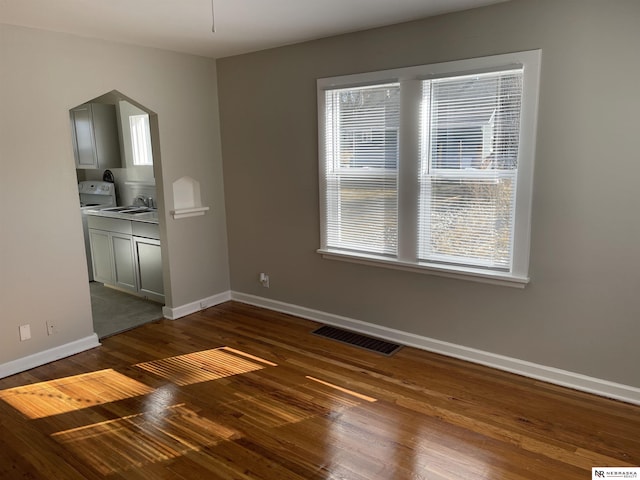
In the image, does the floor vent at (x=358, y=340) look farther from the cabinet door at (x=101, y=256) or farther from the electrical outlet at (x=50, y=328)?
the cabinet door at (x=101, y=256)

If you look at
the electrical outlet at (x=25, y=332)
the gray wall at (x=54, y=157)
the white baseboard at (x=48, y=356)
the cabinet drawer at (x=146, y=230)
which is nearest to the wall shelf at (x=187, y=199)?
the gray wall at (x=54, y=157)

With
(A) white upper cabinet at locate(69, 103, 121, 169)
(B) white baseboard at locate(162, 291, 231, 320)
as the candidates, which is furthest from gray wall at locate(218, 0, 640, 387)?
(A) white upper cabinet at locate(69, 103, 121, 169)

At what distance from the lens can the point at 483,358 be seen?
3457 millimetres

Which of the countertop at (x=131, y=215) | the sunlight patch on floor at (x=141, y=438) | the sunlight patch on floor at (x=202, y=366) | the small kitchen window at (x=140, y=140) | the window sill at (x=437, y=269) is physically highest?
the small kitchen window at (x=140, y=140)

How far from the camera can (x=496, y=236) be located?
10.7ft

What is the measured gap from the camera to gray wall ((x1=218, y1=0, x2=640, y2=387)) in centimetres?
275

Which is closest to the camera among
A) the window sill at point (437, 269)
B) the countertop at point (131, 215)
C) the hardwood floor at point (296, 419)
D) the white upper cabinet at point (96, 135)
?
the hardwood floor at point (296, 419)

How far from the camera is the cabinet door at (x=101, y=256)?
210 inches

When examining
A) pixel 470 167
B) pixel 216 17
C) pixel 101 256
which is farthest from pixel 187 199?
pixel 470 167

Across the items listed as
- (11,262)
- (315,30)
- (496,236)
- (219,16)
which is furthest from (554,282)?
(11,262)

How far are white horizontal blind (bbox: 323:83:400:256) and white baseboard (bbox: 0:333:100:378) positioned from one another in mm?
2274

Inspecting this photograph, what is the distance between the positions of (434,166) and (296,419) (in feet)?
6.74

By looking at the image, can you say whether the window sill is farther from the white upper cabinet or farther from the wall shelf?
the white upper cabinet

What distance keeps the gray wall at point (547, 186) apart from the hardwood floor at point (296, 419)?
0.34 m
